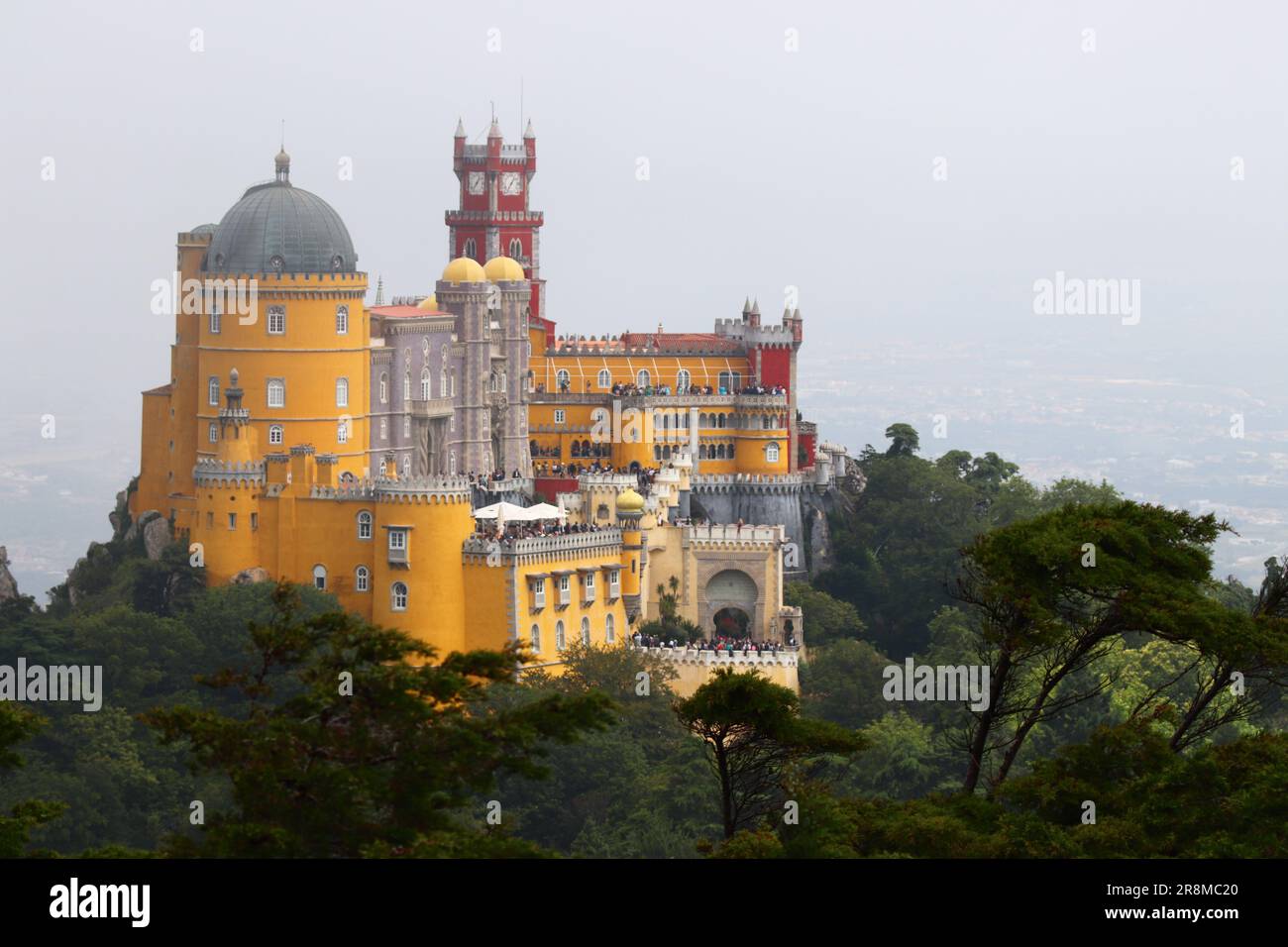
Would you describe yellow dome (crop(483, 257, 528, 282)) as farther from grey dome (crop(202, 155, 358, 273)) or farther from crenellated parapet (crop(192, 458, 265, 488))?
crenellated parapet (crop(192, 458, 265, 488))

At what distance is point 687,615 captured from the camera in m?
98.6

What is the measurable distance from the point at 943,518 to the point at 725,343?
442 inches

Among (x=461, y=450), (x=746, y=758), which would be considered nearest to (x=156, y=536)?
(x=461, y=450)

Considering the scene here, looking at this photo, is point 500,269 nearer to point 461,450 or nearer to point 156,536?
point 461,450

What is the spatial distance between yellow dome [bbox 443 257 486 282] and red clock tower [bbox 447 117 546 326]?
44.6 ft

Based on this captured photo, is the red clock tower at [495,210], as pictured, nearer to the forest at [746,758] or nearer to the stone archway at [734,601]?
the stone archway at [734,601]

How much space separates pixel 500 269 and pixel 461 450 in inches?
327

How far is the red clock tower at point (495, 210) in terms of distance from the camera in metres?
119

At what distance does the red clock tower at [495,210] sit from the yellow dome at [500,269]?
940 cm

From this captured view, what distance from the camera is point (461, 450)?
103062mm

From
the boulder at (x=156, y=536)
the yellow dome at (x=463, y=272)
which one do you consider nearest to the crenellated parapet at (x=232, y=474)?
the boulder at (x=156, y=536)
